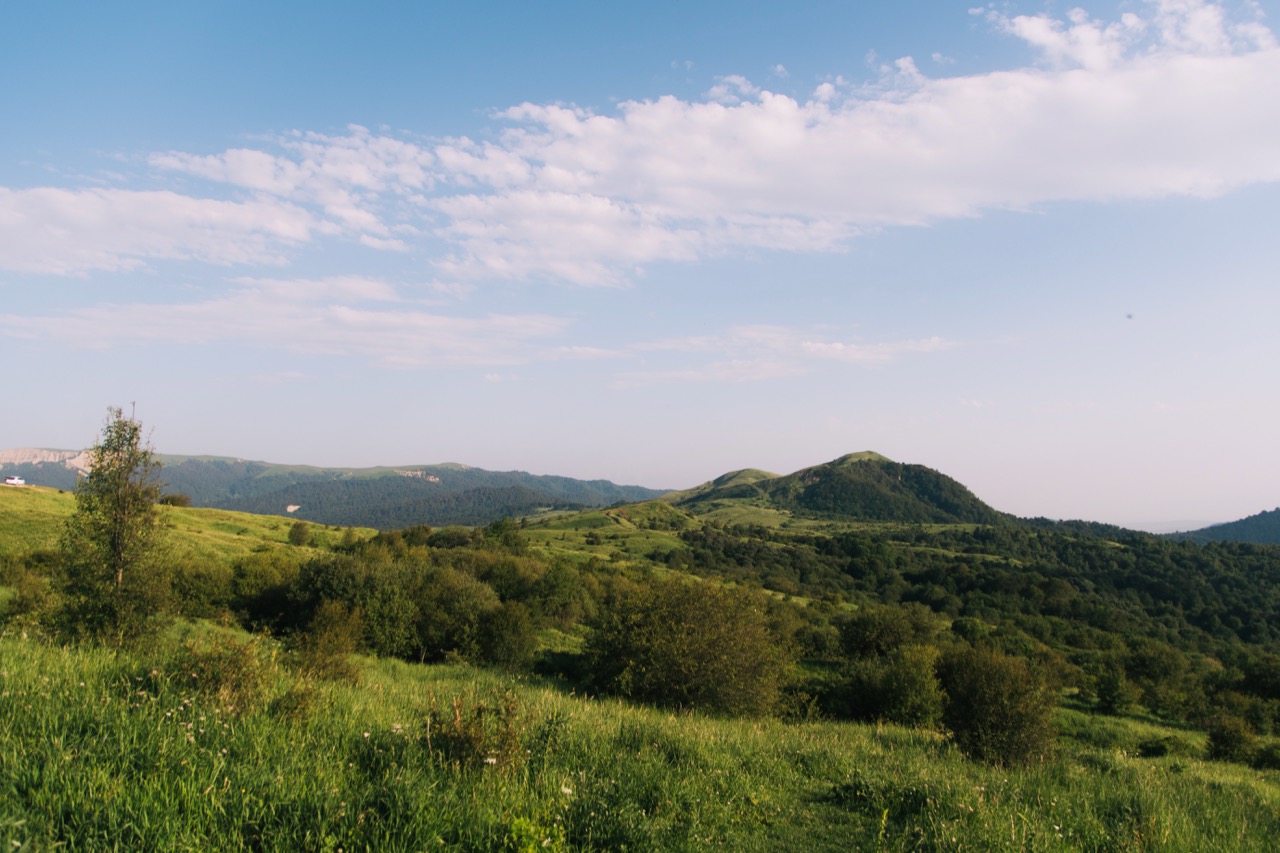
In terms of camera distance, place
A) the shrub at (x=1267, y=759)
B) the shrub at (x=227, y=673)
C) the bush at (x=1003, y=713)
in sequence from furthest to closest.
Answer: the shrub at (x=1267, y=759) → the bush at (x=1003, y=713) → the shrub at (x=227, y=673)

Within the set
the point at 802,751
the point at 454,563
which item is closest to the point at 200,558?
the point at 454,563

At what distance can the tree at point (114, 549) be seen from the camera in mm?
20266

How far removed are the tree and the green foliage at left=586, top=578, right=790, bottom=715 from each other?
16616 millimetres

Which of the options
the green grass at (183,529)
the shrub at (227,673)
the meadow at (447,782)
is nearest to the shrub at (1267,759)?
the meadow at (447,782)

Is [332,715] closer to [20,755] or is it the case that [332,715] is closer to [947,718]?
[20,755]

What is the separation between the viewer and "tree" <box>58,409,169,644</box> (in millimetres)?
20266

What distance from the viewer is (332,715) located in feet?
21.4

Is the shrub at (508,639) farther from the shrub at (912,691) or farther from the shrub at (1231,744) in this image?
the shrub at (1231,744)

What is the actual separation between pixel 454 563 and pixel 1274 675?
72114 mm

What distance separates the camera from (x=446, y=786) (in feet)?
17.0

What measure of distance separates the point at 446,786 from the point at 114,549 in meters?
22.5

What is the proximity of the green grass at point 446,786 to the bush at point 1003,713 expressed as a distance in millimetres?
6806

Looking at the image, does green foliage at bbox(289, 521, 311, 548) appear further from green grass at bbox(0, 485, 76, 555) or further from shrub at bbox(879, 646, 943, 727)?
shrub at bbox(879, 646, 943, 727)

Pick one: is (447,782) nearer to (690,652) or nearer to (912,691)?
(690,652)
